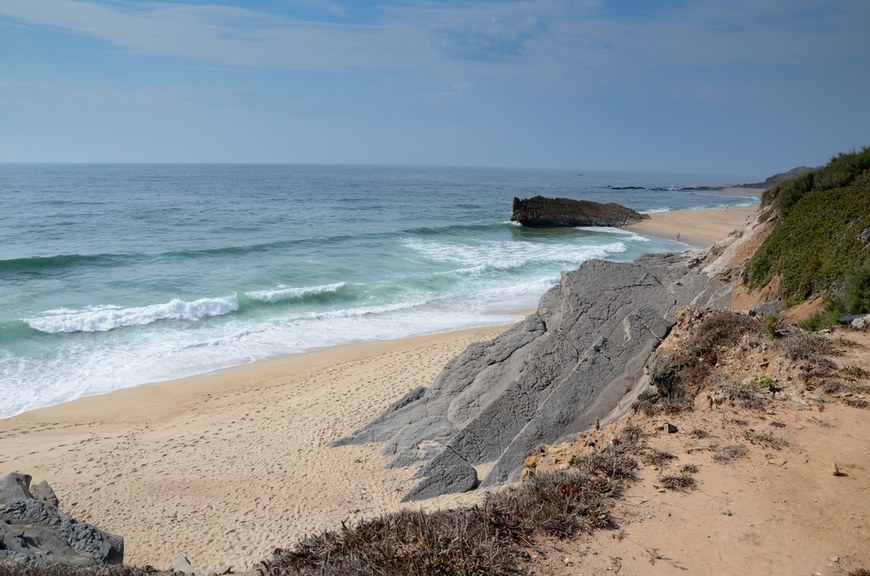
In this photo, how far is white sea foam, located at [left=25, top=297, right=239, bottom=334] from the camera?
18.4 metres

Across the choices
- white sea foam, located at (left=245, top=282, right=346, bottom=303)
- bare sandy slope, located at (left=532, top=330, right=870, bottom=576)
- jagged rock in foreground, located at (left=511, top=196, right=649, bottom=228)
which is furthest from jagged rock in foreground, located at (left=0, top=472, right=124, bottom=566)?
jagged rock in foreground, located at (left=511, top=196, right=649, bottom=228)

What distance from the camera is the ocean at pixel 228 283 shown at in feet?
54.9

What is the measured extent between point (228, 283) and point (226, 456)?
15369mm

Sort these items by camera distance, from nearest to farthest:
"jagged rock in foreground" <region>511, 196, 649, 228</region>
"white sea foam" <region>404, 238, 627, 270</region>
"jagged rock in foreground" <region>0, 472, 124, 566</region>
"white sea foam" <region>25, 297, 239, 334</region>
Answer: "jagged rock in foreground" <region>0, 472, 124, 566</region>
"white sea foam" <region>25, 297, 239, 334</region>
"white sea foam" <region>404, 238, 627, 270</region>
"jagged rock in foreground" <region>511, 196, 649, 228</region>

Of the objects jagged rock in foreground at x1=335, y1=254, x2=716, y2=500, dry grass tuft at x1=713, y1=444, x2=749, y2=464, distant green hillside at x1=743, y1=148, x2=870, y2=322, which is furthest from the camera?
distant green hillside at x1=743, y1=148, x2=870, y2=322

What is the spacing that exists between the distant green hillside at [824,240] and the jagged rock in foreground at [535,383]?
226 centimetres

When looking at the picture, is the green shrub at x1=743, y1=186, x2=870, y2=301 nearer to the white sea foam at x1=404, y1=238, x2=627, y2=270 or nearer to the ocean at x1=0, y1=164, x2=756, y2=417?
the ocean at x1=0, y1=164, x2=756, y2=417

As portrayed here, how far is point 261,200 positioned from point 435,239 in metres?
30.3

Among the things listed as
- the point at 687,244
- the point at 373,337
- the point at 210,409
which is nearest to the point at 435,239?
the point at 687,244

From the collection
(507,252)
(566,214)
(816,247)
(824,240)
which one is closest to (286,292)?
(507,252)

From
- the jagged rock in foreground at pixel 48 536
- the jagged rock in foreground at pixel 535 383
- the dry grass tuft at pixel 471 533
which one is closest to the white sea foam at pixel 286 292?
the jagged rock in foreground at pixel 535 383

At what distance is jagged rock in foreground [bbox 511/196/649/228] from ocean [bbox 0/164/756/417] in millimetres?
2116

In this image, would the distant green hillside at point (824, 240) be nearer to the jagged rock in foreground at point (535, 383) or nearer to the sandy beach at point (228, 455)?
the jagged rock in foreground at point (535, 383)

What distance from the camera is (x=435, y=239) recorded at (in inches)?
1570
